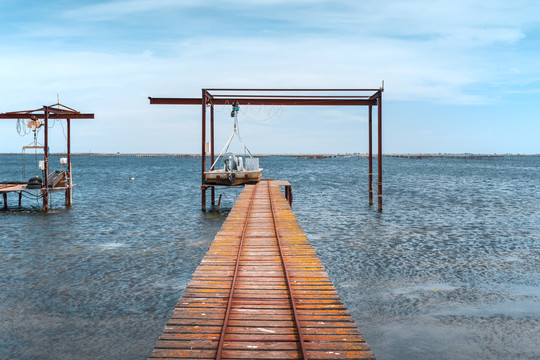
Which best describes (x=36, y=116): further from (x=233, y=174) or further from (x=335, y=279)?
(x=335, y=279)

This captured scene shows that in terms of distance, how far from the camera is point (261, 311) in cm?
830

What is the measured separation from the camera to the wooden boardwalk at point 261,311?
6.73 metres

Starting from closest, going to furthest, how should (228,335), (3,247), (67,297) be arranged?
(228,335) → (67,297) → (3,247)

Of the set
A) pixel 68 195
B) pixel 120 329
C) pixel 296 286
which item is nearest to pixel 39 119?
pixel 68 195

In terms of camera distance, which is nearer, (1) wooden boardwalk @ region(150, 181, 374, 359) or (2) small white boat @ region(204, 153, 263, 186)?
(1) wooden boardwalk @ region(150, 181, 374, 359)

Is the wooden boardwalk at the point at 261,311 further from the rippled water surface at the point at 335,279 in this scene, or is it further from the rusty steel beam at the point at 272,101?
the rusty steel beam at the point at 272,101

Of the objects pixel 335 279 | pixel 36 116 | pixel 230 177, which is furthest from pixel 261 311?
pixel 36 116

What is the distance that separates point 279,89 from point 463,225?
13248mm

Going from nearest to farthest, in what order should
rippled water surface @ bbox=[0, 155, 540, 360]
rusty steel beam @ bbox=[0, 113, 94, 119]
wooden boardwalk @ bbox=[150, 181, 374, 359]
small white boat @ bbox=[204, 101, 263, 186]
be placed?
wooden boardwalk @ bbox=[150, 181, 374, 359], rippled water surface @ bbox=[0, 155, 540, 360], small white boat @ bbox=[204, 101, 263, 186], rusty steel beam @ bbox=[0, 113, 94, 119]

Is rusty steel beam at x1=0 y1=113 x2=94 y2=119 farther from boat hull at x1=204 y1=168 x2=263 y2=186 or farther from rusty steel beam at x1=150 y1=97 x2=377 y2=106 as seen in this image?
boat hull at x1=204 y1=168 x2=263 y2=186

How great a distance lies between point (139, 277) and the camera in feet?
48.2

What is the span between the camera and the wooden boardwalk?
6734mm

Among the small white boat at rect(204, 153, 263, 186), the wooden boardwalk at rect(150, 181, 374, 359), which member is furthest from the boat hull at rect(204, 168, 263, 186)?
the wooden boardwalk at rect(150, 181, 374, 359)

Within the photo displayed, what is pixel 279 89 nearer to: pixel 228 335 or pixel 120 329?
pixel 120 329
